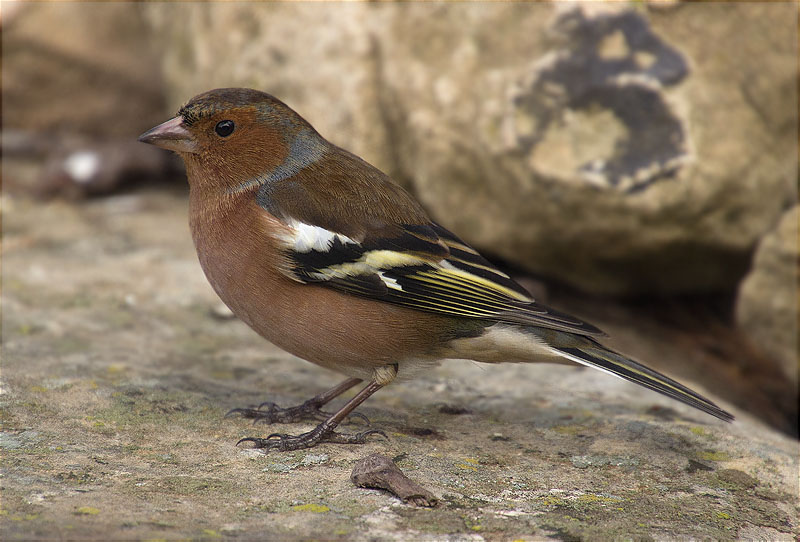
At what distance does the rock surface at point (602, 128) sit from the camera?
5.32m

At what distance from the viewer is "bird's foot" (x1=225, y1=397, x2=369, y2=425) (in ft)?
12.5

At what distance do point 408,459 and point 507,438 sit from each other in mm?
587

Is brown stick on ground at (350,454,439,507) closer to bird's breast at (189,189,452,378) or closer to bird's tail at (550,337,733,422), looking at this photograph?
bird's breast at (189,189,452,378)

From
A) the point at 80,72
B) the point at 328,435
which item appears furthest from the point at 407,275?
the point at 80,72

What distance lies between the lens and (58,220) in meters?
6.72

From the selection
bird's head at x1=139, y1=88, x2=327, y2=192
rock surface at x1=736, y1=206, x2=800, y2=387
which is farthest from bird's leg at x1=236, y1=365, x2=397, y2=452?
rock surface at x1=736, y1=206, x2=800, y2=387

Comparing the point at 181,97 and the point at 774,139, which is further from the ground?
the point at 774,139

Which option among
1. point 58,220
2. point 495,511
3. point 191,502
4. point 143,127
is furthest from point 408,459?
point 143,127

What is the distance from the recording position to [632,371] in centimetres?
359

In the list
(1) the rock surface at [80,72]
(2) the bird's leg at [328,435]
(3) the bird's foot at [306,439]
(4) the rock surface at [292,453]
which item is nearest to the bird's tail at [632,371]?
(4) the rock surface at [292,453]

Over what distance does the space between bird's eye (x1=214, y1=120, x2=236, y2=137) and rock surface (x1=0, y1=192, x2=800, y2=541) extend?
1.21m

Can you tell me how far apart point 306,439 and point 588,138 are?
282cm

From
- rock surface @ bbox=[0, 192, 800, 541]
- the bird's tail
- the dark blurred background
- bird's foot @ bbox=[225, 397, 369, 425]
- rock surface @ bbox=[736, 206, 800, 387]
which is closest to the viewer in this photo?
rock surface @ bbox=[0, 192, 800, 541]

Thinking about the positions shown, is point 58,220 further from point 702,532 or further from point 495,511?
point 702,532
